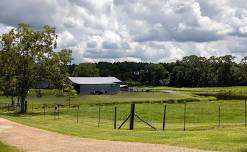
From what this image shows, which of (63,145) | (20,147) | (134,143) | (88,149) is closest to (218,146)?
(134,143)

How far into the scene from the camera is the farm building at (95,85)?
125000mm

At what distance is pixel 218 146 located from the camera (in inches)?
742

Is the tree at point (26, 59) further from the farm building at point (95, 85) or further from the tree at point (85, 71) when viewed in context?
the tree at point (85, 71)

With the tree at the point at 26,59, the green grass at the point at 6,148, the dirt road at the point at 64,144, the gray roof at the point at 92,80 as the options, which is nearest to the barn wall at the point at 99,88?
the gray roof at the point at 92,80

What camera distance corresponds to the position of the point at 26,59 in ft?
216

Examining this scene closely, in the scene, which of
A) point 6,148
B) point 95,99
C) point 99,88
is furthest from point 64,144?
point 99,88

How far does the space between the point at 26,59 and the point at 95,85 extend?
200ft

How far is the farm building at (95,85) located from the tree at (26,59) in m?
56.7

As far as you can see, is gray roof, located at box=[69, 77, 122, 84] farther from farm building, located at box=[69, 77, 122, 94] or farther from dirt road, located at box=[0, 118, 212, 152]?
dirt road, located at box=[0, 118, 212, 152]

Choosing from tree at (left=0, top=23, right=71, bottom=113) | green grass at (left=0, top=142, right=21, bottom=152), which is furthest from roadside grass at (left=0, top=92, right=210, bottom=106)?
green grass at (left=0, top=142, right=21, bottom=152)

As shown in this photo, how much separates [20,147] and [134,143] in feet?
15.9

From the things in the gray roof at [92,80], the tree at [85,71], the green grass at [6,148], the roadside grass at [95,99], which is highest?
the tree at [85,71]

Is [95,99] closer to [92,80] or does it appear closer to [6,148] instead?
[92,80]

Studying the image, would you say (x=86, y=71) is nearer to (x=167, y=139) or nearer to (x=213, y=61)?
(x=213, y=61)
